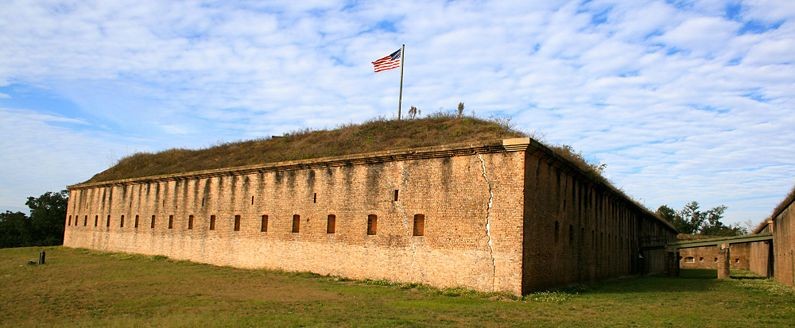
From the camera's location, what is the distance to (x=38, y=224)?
47062 mm

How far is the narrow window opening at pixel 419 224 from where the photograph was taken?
16859mm

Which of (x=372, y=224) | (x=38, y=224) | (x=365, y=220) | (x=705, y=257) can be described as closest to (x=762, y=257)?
(x=705, y=257)

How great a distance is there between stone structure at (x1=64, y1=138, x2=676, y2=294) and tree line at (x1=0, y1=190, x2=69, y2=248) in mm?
25074

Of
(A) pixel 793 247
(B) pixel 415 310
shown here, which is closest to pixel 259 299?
(B) pixel 415 310

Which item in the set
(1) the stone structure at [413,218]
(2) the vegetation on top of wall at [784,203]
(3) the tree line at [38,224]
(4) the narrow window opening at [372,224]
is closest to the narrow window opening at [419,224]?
(1) the stone structure at [413,218]

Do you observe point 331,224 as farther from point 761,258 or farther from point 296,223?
point 761,258

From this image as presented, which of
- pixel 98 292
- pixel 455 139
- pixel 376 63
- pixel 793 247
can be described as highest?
pixel 376 63

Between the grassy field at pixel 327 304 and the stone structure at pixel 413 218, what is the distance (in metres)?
0.77

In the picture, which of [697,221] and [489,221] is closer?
[489,221]

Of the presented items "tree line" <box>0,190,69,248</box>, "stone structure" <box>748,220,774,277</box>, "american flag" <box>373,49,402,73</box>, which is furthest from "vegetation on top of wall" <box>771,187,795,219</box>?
"tree line" <box>0,190,69,248</box>

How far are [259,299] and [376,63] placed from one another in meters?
12.3

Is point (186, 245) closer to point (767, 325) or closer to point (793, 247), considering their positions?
point (767, 325)

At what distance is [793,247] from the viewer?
2119cm

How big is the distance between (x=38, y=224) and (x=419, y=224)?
139 feet
